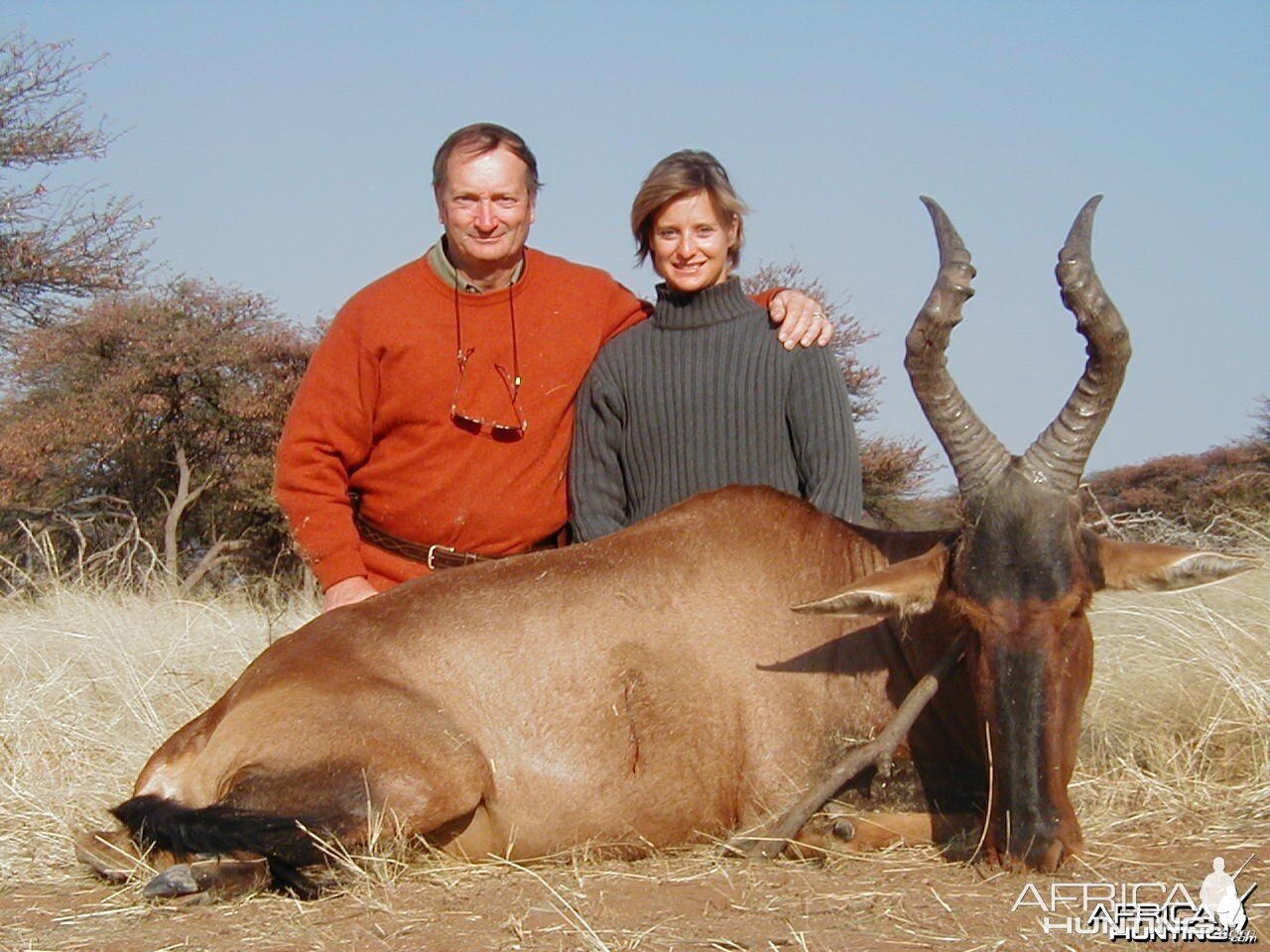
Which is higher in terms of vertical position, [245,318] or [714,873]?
[245,318]

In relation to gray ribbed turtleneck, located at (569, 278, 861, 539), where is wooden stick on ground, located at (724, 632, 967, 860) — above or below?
below

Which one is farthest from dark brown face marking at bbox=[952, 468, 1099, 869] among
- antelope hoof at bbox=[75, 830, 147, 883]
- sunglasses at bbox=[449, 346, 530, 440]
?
antelope hoof at bbox=[75, 830, 147, 883]

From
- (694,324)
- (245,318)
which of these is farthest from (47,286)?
(694,324)

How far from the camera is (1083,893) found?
4762 millimetres

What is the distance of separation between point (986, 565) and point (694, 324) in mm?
2599

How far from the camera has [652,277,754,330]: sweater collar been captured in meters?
7.34

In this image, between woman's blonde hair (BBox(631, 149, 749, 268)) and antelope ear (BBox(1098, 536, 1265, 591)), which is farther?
woman's blonde hair (BBox(631, 149, 749, 268))

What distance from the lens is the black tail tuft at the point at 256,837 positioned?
16.9 feet

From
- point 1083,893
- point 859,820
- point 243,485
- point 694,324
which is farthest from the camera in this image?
point 243,485

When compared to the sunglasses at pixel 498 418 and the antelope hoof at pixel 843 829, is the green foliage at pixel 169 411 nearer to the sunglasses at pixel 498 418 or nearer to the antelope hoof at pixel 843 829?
the sunglasses at pixel 498 418

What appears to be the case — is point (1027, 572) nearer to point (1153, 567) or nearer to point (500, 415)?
point (1153, 567)

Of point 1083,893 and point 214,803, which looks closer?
point 1083,893

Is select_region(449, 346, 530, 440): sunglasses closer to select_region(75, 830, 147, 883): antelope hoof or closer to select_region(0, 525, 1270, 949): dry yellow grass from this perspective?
select_region(0, 525, 1270, 949): dry yellow grass

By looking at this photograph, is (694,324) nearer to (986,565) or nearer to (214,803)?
(986,565)
